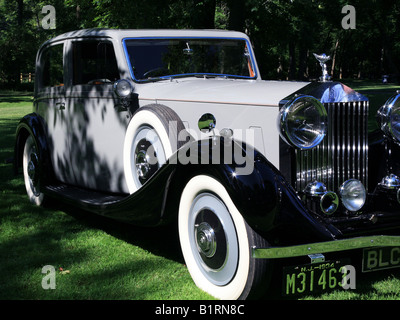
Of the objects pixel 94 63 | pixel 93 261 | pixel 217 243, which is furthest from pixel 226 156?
pixel 94 63

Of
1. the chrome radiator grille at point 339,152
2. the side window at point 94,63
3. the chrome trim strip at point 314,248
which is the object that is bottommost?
the chrome trim strip at point 314,248

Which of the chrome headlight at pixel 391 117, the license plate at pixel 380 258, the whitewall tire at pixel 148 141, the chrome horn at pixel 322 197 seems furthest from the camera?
the whitewall tire at pixel 148 141

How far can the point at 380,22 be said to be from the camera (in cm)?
2961

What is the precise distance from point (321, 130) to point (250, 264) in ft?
3.19

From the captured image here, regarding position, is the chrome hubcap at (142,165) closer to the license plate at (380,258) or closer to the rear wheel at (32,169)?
the rear wheel at (32,169)

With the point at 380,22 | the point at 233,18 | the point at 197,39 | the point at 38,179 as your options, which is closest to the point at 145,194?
the point at 197,39

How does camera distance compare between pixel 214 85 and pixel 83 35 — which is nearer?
pixel 214 85

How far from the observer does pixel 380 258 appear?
311 centimetres

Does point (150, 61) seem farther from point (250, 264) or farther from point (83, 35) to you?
point (250, 264)

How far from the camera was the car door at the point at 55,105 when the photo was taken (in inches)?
204

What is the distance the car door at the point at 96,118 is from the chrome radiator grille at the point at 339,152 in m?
1.74

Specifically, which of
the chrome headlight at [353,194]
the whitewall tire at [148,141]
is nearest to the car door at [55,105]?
the whitewall tire at [148,141]

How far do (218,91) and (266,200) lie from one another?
4.44 feet

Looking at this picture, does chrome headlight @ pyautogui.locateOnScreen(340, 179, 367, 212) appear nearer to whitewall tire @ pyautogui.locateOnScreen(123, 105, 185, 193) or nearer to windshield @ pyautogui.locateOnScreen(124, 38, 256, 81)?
whitewall tire @ pyautogui.locateOnScreen(123, 105, 185, 193)
